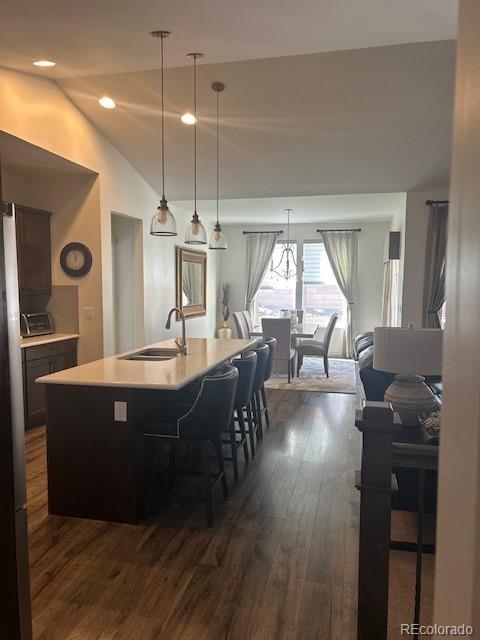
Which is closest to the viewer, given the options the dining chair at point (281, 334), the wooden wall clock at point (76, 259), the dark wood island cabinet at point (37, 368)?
the dark wood island cabinet at point (37, 368)

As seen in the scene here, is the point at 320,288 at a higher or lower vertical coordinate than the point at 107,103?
lower

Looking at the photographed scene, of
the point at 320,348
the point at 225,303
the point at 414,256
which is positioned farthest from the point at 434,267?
the point at 225,303

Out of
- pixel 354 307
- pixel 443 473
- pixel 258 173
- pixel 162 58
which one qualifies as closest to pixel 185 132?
pixel 258 173

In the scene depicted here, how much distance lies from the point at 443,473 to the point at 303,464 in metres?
2.95

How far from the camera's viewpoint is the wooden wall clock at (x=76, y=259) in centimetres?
540

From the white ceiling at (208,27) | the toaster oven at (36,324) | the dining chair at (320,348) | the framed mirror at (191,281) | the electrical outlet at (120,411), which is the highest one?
the white ceiling at (208,27)

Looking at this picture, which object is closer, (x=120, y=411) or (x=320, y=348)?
(x=120, y=411)

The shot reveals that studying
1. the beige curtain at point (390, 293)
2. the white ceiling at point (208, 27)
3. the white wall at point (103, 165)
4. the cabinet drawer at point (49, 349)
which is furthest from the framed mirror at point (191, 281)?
the white ceiling at point (208, 27)

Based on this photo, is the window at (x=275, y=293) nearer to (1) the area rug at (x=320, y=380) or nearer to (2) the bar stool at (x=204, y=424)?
(1) the area rug at (x=320, y=380)

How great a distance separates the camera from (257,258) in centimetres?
1044

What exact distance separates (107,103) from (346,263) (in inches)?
246

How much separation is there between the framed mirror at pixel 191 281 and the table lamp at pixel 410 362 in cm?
554

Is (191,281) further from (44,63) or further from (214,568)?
(214,568)

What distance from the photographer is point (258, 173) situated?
19.8 feet
